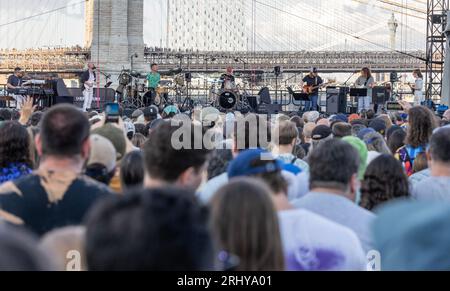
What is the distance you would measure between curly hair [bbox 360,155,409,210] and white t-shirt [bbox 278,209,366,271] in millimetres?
1432

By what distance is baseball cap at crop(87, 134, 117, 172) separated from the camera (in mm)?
4777

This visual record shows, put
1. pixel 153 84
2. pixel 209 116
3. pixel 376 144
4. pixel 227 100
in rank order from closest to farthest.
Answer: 1. pixel 376 144
2. pixel 209 116
3. pixel 227 100
4. pixel 153 84

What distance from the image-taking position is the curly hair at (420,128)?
22.5 feet

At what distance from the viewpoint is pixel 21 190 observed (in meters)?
3.60

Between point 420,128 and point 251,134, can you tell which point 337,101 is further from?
point 251,134

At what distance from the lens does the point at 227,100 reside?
21875mm

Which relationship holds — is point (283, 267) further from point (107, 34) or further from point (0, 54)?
point (0, 54)

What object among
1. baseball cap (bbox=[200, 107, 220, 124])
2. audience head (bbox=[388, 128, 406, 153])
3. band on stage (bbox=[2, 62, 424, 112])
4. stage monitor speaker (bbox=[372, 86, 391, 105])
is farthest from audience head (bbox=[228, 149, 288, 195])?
stage monitor speaker (bbox=[372, 86, 391, 105])

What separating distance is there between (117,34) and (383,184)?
115 ft

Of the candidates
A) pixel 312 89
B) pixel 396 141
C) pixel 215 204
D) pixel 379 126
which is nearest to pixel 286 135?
pixel 396 141

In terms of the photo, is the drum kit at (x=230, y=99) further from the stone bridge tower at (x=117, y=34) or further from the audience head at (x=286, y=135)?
the stone bridge tower at (x=117, y=34)

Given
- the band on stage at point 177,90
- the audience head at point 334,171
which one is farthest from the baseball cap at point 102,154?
the band on stage at point 177,90

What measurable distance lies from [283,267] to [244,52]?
95.0 m
